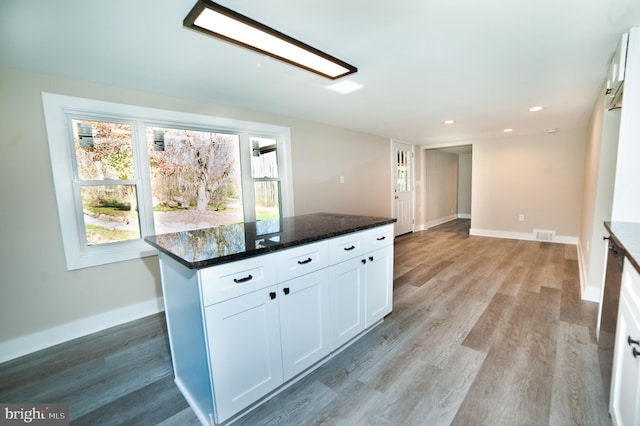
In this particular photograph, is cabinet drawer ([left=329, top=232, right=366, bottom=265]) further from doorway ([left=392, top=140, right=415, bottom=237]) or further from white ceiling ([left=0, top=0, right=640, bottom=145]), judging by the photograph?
doorway ([left=392, top=140, right=415, bottom=237])

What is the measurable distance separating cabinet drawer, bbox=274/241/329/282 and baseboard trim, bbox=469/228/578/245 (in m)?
5.18

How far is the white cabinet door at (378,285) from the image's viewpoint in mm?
2096

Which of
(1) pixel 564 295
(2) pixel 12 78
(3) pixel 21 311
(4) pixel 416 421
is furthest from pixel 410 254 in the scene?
(2) pixel 12 78

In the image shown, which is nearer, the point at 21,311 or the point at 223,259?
the point at 223,259

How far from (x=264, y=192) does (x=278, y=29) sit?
2114mm

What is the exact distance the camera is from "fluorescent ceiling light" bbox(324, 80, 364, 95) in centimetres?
236

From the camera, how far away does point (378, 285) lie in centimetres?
220

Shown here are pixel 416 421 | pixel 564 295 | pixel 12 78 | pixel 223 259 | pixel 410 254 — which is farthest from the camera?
pixel 410 254

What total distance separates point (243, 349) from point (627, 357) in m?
1.66

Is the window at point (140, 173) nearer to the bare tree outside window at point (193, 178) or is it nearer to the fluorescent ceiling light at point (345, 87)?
the bare tree outside window at point (193, 178)

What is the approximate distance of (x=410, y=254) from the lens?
4.35 meters

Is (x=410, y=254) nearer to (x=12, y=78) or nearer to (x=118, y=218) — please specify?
(x=118, y=218)

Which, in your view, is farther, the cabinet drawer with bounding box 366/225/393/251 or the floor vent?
the floor vent

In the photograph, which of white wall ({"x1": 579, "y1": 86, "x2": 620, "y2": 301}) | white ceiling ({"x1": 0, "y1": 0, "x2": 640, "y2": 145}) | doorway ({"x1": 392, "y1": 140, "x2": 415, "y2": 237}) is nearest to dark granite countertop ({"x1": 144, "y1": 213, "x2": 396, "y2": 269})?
white ceiling ({"x1": 0, "y1": 0, "x2": 640, "y2": 145})
